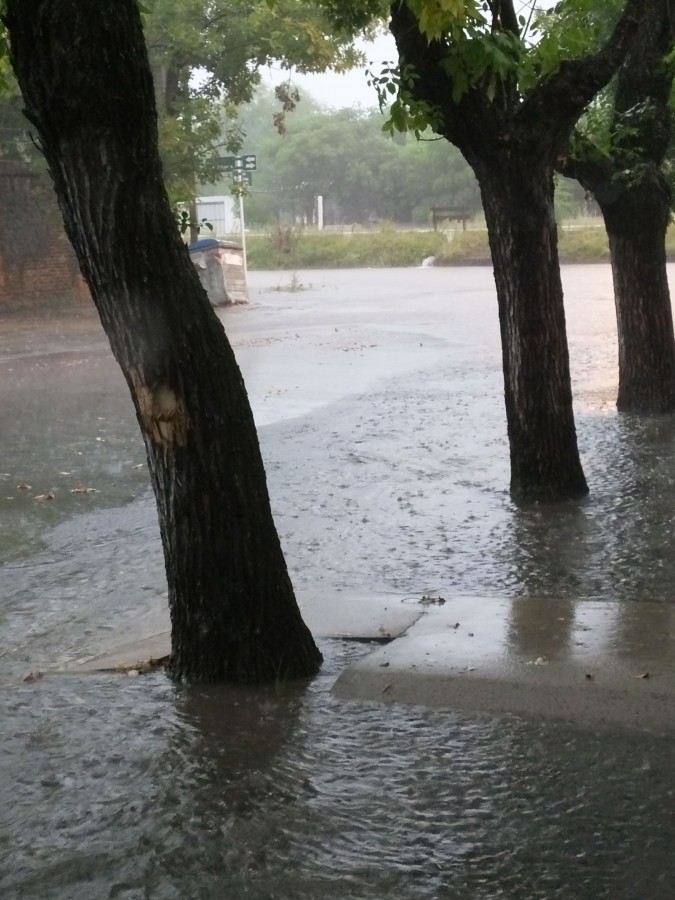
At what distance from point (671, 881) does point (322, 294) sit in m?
32.2

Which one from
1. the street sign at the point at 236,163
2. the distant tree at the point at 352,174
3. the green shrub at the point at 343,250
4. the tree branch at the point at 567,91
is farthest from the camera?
the distant tree at the point at 352,174

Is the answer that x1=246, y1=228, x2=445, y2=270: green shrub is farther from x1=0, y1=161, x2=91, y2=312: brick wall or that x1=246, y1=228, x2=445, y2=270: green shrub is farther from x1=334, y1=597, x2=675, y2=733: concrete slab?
x1=334, y1=597, x2=675, y2=733: concrete slab

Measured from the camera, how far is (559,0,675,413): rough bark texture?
35.7 ft

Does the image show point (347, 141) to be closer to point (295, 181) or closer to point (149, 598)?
→ point (295, 181)

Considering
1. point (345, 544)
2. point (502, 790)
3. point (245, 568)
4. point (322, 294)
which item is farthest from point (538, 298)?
point (322, 294)

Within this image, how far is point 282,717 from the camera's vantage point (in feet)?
16.1

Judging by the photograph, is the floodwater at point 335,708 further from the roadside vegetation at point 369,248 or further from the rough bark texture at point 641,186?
the roadside vegetation at point 369,248

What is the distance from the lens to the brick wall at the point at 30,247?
90.2 ft

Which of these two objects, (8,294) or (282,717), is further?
(8,294)

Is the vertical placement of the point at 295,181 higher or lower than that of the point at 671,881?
higher

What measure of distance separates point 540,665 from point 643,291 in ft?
22.8

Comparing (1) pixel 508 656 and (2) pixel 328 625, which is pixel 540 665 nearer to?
A: (1) pixel 508 656

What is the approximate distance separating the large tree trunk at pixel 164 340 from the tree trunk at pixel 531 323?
12.0 feet

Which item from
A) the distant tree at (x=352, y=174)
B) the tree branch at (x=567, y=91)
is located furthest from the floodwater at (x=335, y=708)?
the distant tree at (x=352, y=174)
